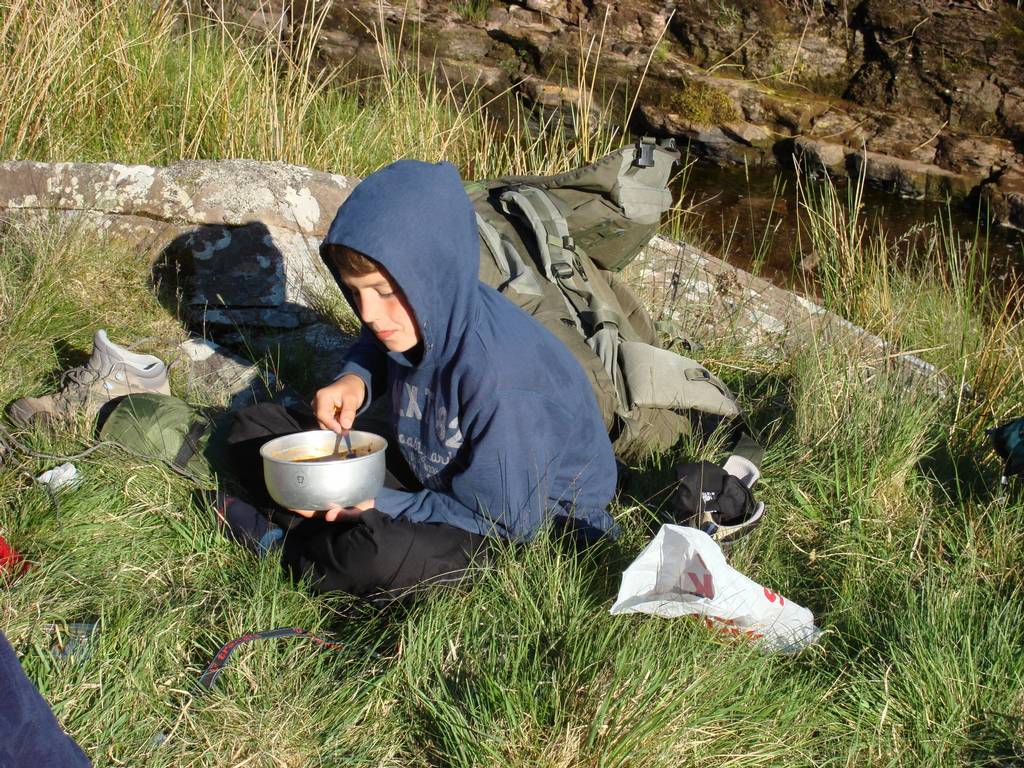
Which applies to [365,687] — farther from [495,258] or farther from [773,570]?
[495,258]

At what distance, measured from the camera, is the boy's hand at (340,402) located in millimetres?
2562

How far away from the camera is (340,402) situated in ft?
8.64

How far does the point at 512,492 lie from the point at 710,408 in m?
1.02

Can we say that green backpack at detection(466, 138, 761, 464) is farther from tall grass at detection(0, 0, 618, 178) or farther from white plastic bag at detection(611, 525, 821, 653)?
tall grass at detection(0, 0, 618, 178)

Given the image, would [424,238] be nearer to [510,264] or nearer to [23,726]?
[510,264]

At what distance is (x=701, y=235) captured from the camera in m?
6.97

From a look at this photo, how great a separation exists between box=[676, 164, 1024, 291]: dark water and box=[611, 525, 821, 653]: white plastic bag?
421 centimetres

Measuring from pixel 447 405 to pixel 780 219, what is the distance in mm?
4742

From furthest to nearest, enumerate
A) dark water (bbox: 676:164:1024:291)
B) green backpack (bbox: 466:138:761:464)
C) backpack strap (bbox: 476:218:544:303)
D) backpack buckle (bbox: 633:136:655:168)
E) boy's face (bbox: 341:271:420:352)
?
dark water (bbox: 676:164:1024:291) < backpack buckle (bbox: 633:136:655:168) < backpack strap (bbox: 476:218:544:303) < green backpack (bbox: 466:138:761:464) < boy's face (bbox: 341:271:420:352)

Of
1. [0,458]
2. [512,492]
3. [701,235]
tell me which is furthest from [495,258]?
[701,235]

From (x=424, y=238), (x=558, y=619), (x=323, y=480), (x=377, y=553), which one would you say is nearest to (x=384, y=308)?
(x=424, y=238)

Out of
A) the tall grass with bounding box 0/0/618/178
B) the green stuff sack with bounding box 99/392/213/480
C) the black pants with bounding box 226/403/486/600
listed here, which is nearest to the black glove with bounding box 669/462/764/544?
the black pants with bounding box 226/403/486/600

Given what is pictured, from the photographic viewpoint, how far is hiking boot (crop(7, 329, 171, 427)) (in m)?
2.80

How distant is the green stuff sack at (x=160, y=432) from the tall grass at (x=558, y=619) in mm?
70
